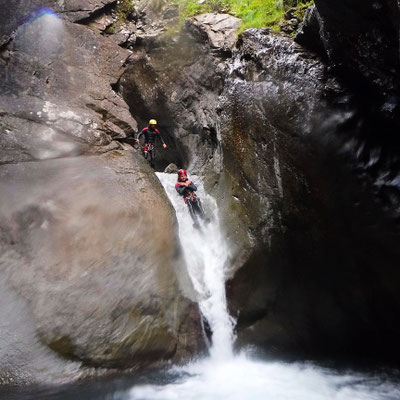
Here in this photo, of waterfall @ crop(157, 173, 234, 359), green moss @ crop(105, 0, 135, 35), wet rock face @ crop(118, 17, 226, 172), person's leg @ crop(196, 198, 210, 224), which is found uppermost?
green moss @ crop(105, 0, 135, 35)

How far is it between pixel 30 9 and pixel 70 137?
6.31m

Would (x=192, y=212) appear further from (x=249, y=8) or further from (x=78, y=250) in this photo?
(x=249, y=8)

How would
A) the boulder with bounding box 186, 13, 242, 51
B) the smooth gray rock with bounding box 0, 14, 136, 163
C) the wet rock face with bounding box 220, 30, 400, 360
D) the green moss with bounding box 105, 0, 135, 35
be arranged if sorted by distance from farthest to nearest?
the green moss with bounding box 105, 0, 135, 35
the boulder with bounding box 186, 13, 242, 51
the smooth gray rock with bounding box 0, 14, 136, 163
the wet rock face with bounding box 220, 30, 400, 360

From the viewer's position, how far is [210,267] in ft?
26.9

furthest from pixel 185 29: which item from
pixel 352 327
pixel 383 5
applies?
pixel 352 327

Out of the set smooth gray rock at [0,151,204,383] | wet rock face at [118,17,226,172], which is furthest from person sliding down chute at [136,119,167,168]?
smooth gray rock at [0,151,204,383]

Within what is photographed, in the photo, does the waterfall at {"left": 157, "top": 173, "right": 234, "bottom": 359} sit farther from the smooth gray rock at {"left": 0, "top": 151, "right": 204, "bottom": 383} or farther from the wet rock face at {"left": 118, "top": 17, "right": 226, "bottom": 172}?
the wet rock face at {"left": 118, "top": 17, "right": 226, "bottom": 172}

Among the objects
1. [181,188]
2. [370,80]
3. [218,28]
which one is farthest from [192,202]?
[218,28]

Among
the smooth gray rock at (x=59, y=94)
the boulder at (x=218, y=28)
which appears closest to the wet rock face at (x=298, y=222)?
the boulder at (x=218, y=28)

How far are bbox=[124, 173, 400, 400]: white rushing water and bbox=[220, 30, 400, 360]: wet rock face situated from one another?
0.37m

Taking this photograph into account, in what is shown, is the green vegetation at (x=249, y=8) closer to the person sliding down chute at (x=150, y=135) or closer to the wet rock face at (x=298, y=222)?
the wet rock face at (x=298, y=222)

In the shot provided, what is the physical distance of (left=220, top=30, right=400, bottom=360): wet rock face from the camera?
528 centimetres

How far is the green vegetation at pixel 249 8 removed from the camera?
26.8ft

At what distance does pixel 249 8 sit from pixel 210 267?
8.51 meters
